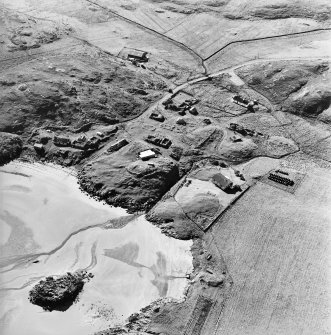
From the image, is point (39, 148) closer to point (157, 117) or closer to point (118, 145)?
point (118, 145)

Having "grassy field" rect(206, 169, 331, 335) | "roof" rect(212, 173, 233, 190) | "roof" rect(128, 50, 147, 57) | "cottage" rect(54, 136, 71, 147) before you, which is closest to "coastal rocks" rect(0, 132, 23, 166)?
"cottage" rect(54, 136, 71, 147)

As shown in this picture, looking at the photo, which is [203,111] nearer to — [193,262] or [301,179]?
[301,179]

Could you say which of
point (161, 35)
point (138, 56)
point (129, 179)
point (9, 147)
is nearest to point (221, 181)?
point (129, 179)

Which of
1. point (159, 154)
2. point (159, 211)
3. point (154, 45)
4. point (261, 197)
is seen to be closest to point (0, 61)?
point (154, 45)

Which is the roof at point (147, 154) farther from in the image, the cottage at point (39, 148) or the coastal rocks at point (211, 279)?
the coastal rocks at point (211, 279)

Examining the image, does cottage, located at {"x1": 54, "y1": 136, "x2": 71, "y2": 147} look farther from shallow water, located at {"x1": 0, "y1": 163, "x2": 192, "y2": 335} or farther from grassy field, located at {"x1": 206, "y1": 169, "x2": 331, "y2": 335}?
grassy field, located at {"x1": 206, "y1": 169, "x2": 331, "y2": 335}

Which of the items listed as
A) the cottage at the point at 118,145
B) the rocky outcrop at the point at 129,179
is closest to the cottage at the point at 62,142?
the rocky outcrop at the point at 129,179
